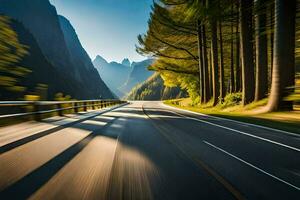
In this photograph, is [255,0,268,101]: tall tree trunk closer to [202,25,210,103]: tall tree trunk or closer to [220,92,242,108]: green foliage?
[220,92,242,108]: green foliage

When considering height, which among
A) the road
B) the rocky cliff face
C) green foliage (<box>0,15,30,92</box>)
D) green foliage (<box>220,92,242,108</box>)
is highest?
the rocky cliff face

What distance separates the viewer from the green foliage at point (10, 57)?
546 cm

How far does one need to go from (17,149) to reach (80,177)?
288 cm

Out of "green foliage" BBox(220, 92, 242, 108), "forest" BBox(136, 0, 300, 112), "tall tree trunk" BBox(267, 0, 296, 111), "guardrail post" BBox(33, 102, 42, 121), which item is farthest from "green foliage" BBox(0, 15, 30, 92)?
"green foliage" BBox(220, 92, 242, 108)

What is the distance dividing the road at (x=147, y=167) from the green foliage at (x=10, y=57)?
1.49 m

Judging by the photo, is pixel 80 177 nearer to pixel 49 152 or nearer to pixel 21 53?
pixel 49 152

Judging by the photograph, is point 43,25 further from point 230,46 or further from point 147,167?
point 147,167

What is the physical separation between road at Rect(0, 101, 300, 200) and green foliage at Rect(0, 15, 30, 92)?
4.90 feet

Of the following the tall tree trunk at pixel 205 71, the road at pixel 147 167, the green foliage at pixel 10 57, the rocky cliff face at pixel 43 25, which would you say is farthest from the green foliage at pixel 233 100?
the rocky cliff face at pixel 43 25

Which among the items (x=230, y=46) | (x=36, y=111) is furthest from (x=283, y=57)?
(x=230, y=46)

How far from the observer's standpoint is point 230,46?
1538 inches

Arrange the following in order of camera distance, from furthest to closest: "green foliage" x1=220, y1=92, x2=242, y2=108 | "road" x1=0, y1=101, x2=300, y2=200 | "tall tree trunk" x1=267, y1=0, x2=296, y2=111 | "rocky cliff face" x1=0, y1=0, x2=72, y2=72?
"rocky cliff face" x1=0, y1=0, x2=72, y2=72
"green foliage" x1=220, y1=92, x2=242, y2=108
"tall tree trunk" x1=267, y1=0, x2=296, y2=111
"road" x1=0, y1=101, x2=300, y2=200

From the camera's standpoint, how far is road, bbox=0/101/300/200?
13.3 feet

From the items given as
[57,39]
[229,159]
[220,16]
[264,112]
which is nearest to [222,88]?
[220,16]
